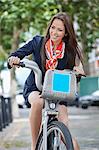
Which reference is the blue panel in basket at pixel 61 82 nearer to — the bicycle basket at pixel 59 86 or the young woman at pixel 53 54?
the bicycle basket at pixel 59 86

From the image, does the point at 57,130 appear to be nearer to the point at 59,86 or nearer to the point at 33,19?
the point at 59,86

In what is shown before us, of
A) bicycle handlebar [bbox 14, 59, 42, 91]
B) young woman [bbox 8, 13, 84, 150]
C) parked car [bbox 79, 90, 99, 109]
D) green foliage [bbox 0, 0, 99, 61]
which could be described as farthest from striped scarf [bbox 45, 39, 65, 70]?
parked car [bbox 79, 90, 99, 109]

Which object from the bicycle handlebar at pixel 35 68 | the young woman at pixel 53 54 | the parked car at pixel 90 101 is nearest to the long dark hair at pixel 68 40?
the young woman at pixel 53 54

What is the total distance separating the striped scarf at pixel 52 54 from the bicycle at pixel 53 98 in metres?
0.17

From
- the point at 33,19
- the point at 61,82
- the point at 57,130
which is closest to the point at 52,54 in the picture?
the point at 61,82

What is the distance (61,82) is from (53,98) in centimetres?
16

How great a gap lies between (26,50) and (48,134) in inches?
32.8

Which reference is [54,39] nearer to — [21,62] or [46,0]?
[21,62]

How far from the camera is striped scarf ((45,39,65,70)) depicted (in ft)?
16.3

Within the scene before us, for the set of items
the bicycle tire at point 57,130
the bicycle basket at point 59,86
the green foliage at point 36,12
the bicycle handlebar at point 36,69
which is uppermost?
the green foliage at point 36,12

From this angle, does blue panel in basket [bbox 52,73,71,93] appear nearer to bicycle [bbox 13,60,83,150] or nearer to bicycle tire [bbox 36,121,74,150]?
bicycle [bbox 13,60,83,150]

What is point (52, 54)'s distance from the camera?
16.3ft

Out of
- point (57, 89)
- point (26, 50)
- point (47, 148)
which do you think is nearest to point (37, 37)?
point (26, 50)

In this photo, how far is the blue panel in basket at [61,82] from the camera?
184 inches
